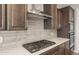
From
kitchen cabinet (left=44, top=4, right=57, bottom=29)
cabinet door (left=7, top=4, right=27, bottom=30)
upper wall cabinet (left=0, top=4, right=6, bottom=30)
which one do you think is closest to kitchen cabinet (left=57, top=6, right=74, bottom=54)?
kitchen cabinet (left=44, top=4, right=57, bottom=29)

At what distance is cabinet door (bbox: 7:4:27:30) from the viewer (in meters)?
1.03

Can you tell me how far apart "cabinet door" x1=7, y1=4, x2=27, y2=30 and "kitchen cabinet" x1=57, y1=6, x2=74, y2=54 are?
45 cm

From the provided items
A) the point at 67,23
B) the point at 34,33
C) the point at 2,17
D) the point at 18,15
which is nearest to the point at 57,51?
the point at 67,23

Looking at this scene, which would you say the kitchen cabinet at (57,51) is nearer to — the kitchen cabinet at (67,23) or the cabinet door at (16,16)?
the kitchen cabinet at (67,23)

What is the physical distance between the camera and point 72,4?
1167 millimetres

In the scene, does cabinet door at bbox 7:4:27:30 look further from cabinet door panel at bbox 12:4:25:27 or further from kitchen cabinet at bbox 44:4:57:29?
kitchen cabinet at bbox 44:4:57:29

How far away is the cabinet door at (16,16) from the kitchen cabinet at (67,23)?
0.45 metres

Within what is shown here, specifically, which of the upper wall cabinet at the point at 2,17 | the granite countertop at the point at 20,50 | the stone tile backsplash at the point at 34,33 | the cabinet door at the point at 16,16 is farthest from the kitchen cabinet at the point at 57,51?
the upper wall cabinet at the point at 2,17

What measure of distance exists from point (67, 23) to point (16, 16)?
62 centimetres

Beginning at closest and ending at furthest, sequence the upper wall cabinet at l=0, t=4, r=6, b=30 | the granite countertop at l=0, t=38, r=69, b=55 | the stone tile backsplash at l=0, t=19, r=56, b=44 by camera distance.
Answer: the upper wall cabinet at l=0, t=4, r=6, b=30
the granite countertop at l=0, t=38, r=69, b=55
the stone tile backsplash at l=0, t=19, r=56, b=44
